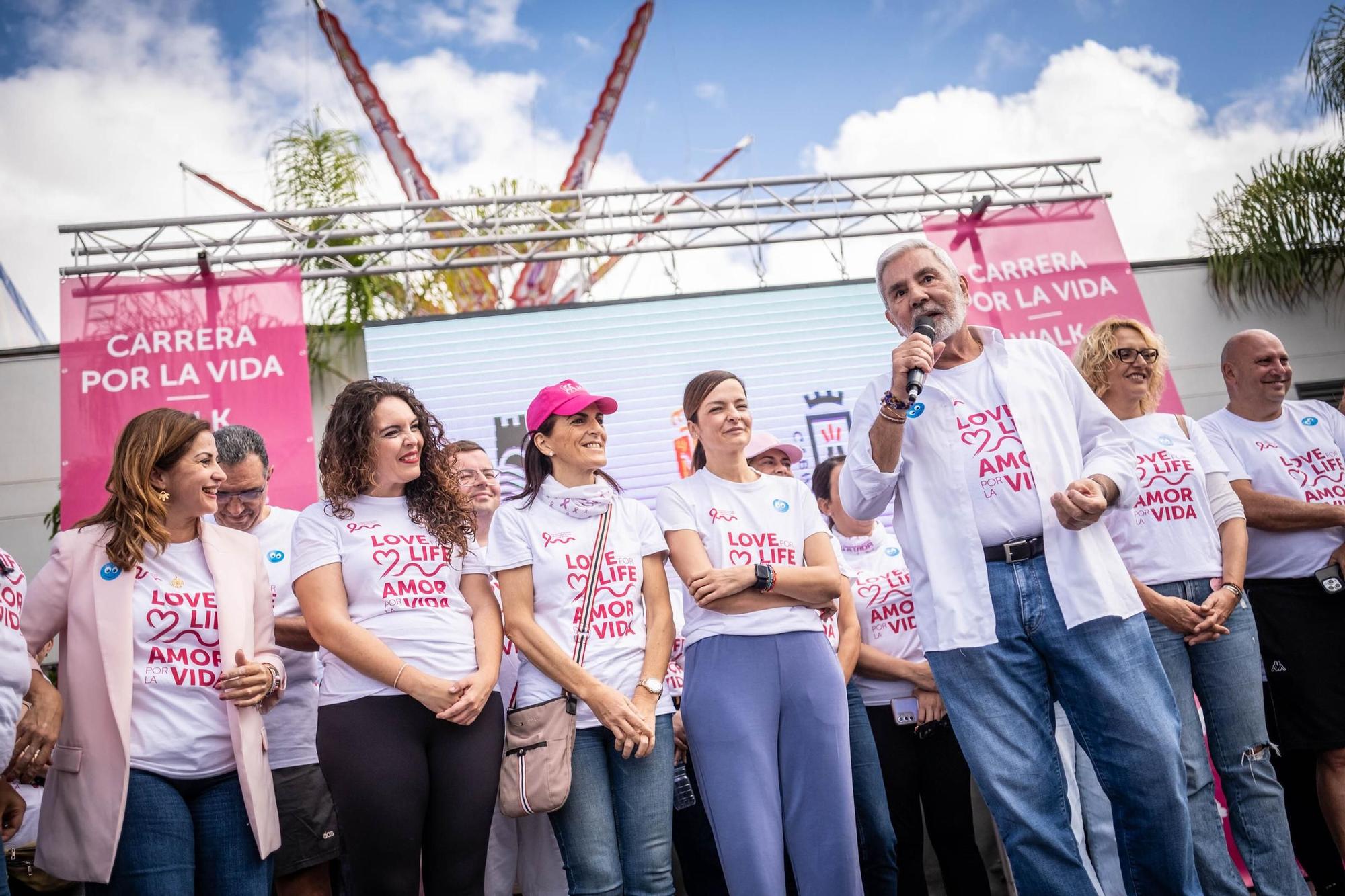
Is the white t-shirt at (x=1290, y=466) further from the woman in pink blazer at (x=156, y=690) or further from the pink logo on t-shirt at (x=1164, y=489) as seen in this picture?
the woman in pink blazer at (x=156, y=690)

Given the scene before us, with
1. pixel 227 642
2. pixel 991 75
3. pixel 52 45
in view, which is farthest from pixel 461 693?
pixel 991 75

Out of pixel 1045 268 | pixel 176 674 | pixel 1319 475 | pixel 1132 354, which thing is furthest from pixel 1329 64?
pixel 176 674

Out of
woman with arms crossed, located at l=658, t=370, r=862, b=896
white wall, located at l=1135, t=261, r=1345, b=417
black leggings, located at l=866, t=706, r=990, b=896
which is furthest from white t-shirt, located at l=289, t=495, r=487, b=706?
white wall, located at l=1135, t=261, r=1345, b=417

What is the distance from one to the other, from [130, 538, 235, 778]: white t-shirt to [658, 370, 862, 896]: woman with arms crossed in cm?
120

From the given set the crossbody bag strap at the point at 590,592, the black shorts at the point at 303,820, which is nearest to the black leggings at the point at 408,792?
the crossbody bag strap at the point at 590,592

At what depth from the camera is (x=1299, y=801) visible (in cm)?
351

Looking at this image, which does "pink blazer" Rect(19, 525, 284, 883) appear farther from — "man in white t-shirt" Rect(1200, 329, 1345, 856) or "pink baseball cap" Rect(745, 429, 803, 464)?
"man in white t-shirt" Rect(1200, 329, 1345, 856)

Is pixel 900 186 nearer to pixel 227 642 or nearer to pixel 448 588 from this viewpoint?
pixel 448 588

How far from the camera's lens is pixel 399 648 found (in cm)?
240

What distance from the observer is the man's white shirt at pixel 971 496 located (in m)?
2.09

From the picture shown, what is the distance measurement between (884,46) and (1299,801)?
30.4 feet

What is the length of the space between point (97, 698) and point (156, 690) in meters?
0.12

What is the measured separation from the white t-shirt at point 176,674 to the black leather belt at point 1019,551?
1867 mm

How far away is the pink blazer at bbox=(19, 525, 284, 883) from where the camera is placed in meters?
2.09
